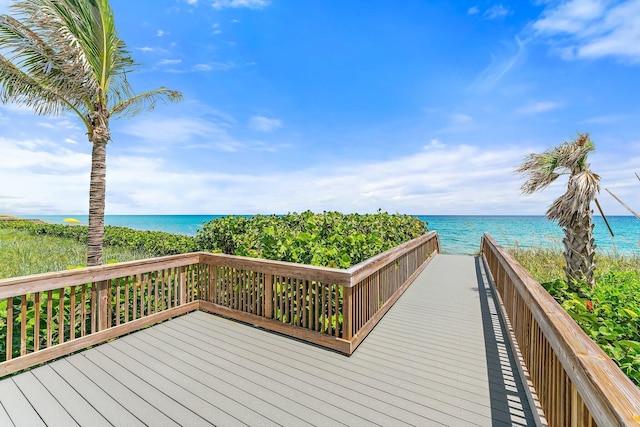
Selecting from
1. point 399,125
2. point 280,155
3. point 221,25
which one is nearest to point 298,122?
point 280,155

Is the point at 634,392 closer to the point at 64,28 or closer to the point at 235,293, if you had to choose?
the point at 235,293

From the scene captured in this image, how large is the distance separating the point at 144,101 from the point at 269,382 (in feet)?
19.9

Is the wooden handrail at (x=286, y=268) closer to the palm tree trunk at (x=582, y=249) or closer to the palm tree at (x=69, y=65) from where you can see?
the palm tree at (x=69, y=65)

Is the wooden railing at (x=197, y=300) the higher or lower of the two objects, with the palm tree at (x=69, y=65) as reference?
lower

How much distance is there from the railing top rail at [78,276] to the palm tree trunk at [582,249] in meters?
7.36

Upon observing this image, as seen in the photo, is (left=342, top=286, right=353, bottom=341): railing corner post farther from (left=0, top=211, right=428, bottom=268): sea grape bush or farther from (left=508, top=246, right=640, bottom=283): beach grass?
(left=508, top=246, right=640, bottom=283): beach grass

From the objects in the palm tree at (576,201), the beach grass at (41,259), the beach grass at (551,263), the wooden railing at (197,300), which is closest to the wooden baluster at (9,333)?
the wooden railing at (197,300)

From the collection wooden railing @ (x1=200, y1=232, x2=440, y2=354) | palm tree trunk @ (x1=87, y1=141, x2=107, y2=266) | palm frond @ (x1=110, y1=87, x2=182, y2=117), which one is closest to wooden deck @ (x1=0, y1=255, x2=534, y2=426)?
wooden railing @ (x1=200, y1=232, x2=440, y2=354)

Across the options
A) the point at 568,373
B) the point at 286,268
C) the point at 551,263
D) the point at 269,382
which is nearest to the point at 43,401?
the point at 269,382

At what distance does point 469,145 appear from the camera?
1186cm

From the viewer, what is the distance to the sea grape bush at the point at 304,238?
4.02 m

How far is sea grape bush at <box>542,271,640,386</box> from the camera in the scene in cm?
245

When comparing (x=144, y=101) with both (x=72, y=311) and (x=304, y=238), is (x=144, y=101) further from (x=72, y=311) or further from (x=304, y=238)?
(x=304, y=238)

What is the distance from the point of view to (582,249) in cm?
549
